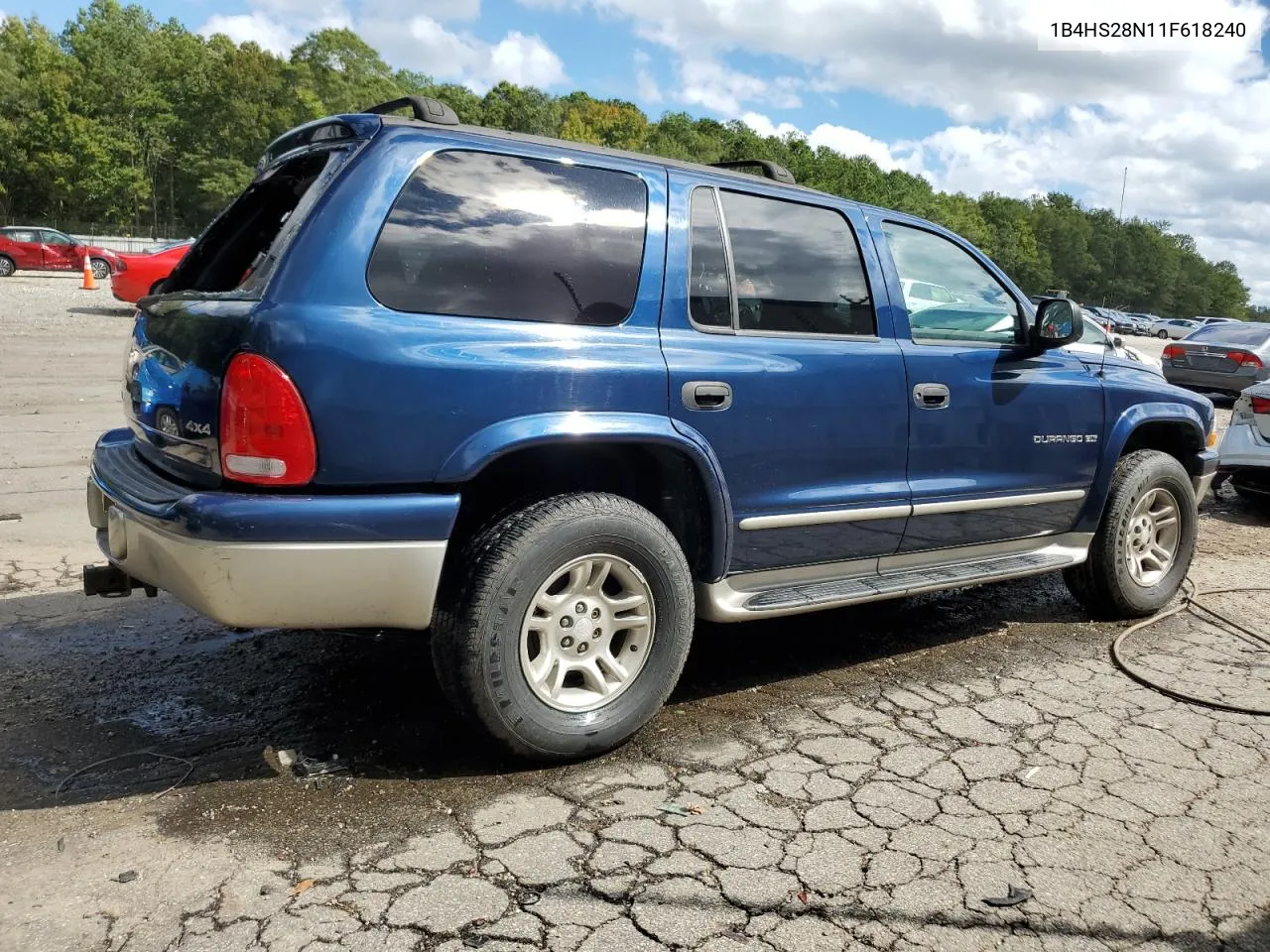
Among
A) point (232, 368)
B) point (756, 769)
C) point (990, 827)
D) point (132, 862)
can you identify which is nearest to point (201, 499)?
point (232, 368)

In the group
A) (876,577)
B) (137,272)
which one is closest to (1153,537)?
(876,577)

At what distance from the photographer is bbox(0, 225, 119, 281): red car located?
2802cm

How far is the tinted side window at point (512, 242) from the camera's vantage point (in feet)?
9.92

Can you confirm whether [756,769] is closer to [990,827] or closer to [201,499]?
[990,827]

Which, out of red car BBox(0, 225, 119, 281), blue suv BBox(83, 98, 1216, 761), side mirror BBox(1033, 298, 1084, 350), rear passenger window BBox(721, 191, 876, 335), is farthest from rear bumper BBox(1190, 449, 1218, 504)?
red car BBox(0, 225, 119, 281)

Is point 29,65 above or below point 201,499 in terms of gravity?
above

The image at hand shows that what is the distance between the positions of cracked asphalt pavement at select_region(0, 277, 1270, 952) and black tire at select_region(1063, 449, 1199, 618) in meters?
0.28

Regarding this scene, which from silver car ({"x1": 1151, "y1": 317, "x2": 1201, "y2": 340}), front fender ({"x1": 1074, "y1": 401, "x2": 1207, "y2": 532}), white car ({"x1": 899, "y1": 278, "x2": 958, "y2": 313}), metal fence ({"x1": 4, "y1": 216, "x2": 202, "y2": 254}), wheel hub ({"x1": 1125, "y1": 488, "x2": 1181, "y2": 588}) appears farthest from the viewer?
silver car ({"x1": 1151, "y1": 317, "x2": 1201, "y2": 340})

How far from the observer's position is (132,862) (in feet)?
8.64

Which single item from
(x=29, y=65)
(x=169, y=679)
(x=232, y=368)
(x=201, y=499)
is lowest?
(x=169, y=679)

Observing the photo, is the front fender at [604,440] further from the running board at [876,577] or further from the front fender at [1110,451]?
the front fender at [1110,451]

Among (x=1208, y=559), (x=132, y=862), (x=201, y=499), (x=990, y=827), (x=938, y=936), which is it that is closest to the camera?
(x=938, y=936)

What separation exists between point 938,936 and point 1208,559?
5.14 metres

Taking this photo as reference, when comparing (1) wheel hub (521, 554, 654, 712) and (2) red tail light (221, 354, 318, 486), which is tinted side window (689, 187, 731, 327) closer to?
(1) wheel hub (521, 554, 654, 712)
